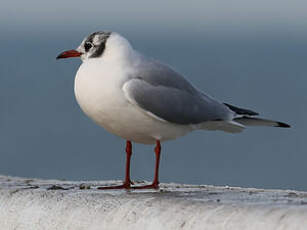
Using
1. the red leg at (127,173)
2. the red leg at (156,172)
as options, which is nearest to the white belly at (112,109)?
the red leg at (156,172)

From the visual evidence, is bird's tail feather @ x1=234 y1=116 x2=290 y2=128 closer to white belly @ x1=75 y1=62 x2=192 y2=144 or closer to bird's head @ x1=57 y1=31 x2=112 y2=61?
white belly @ x1=75 y1=62 x2=192 y2=144

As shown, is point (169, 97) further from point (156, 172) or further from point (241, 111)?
point (241, 111)

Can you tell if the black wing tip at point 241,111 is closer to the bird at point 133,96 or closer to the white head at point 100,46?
the bird at point 133,96

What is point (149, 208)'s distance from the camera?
18.0ft

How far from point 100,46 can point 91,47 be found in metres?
0.08

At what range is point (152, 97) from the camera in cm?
644

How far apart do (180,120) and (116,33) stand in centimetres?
81

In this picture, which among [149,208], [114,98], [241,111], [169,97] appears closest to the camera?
[149,208]

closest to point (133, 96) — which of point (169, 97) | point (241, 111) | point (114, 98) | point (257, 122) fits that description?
point (114, 98)

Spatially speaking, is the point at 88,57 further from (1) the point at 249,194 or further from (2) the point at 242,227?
(2) the point at 242,227

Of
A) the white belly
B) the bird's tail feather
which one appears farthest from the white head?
the bird's tail feather

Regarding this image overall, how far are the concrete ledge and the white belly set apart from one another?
0.45 meters

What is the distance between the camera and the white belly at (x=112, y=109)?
6.23m

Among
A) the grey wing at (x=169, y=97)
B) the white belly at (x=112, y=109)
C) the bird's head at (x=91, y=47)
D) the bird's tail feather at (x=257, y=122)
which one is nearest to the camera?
the white belly at (x=112, y=109)
